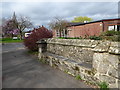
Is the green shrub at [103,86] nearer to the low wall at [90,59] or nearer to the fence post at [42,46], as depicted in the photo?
the low wall at [90,59]

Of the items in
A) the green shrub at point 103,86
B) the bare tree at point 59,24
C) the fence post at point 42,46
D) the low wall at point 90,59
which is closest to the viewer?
the low wall at point 90,59

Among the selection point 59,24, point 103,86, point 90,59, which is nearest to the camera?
point 103,86

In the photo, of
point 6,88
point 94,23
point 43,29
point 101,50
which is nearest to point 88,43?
point 101,50

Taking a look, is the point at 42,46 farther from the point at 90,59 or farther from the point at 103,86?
the point at 103,86

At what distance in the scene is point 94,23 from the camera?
1850 cm

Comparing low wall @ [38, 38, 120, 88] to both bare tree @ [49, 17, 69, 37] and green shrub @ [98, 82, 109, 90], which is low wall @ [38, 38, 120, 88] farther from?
bare tree @ [49, 17, 69, 37]

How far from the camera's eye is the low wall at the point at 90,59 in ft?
8.24

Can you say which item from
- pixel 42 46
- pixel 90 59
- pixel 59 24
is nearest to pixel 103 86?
pixel 90 59

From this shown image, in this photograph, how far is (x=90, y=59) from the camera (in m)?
3.54

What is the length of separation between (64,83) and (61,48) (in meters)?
2.29

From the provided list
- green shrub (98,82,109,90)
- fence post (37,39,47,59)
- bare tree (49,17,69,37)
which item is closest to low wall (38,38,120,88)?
green shrub (98,82,109,90)

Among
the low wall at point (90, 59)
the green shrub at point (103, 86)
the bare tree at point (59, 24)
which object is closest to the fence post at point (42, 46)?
the low wall at point (90, 59)

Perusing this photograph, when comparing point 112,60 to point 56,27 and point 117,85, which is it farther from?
point 56,27

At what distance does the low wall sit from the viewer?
2.51m
